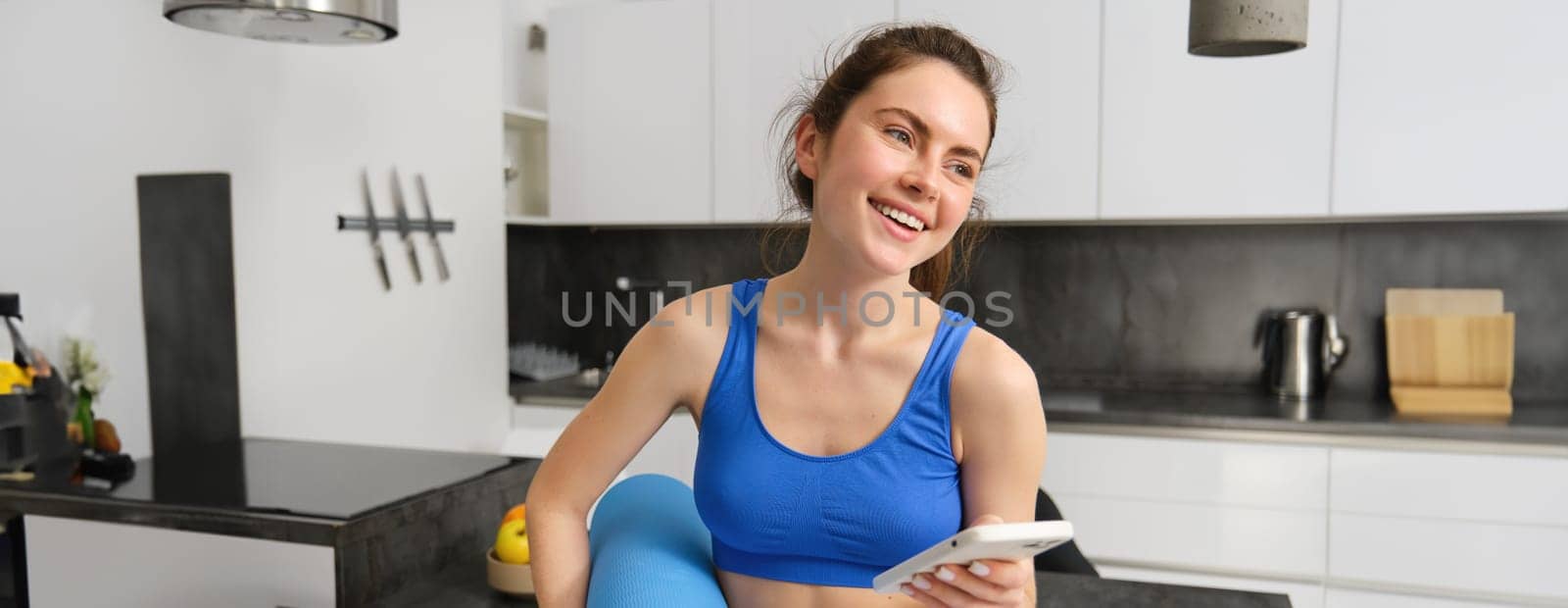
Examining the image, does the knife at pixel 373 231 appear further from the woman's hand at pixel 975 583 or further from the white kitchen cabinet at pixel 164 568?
the woman's hand at pixel 975 583

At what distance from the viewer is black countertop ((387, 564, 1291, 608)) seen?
1.27 m

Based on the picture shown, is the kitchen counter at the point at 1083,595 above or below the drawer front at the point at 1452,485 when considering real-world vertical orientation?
above

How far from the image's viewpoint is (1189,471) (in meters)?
2.73

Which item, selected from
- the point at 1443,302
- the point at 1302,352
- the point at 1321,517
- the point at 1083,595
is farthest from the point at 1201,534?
the point at 1083,595

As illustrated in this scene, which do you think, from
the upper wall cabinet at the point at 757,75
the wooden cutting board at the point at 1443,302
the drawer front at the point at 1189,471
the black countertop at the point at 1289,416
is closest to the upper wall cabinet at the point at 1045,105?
the upper wall cabinet at the point at 757,75

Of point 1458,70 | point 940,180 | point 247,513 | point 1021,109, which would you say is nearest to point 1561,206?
point 1458,70

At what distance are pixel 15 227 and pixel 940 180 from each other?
1616mm

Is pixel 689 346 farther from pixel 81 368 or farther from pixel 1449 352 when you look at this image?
pixel 1449 352

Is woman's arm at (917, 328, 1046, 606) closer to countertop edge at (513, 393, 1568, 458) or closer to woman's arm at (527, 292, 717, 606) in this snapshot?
woman's arm at (527, 292, 717, 606)

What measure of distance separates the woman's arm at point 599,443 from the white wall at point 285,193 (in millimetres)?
1292

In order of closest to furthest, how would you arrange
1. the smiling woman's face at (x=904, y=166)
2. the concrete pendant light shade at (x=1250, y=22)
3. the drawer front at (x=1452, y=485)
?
the smiling woman's face at (x=904, y=166), the concrete pendant light shade at (x=1250, y=22), the drawer front at (x=1452, y=485)

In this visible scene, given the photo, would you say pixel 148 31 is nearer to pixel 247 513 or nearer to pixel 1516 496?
pixel 247 513

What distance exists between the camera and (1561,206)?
8.58ft

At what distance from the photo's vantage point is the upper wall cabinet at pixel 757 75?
3.15 m
